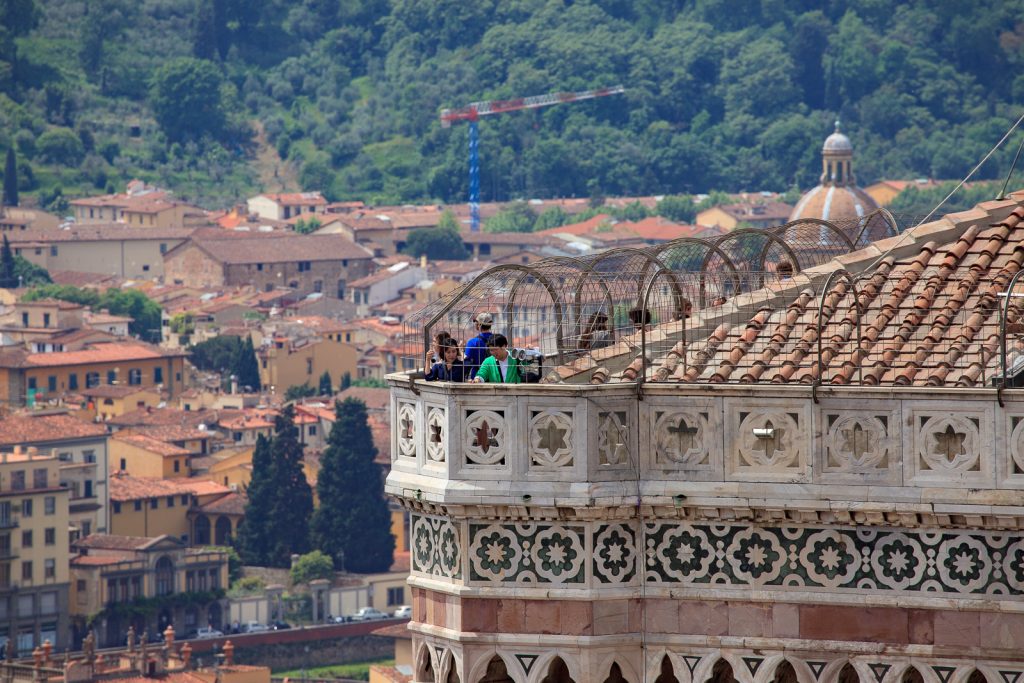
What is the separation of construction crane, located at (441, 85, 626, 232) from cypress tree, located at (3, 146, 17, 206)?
22.8 meters

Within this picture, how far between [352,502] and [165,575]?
632 cm

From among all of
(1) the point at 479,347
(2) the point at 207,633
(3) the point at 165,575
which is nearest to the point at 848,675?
(1) the point at 479,347

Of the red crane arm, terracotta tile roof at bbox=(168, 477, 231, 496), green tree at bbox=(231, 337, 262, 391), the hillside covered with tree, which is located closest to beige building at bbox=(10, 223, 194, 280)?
the hillside covered with tree

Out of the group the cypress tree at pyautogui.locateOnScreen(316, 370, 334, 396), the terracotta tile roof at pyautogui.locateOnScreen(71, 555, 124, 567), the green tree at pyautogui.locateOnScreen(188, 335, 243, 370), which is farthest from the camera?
the green tree at pyautogui.locateOnScreen(188, 335, 243, 370)

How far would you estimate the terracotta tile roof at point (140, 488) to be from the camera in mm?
83750

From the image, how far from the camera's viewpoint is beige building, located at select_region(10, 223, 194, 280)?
126 m

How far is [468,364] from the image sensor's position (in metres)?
12.0

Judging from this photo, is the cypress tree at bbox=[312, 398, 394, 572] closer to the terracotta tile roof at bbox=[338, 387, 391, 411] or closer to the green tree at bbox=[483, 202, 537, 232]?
the terracotta tile roof at bbox=[338, 387, 391, 411]

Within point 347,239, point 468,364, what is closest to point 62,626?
point 347,239

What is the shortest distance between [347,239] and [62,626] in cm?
5612

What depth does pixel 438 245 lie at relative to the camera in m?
132

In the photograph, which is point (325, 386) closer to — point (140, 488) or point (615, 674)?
point (140, 488)

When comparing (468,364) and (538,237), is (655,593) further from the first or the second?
(538,237)

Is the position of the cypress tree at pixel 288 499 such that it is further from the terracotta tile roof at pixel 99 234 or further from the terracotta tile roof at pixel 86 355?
the terracotta tile roof at pixel 99 234
